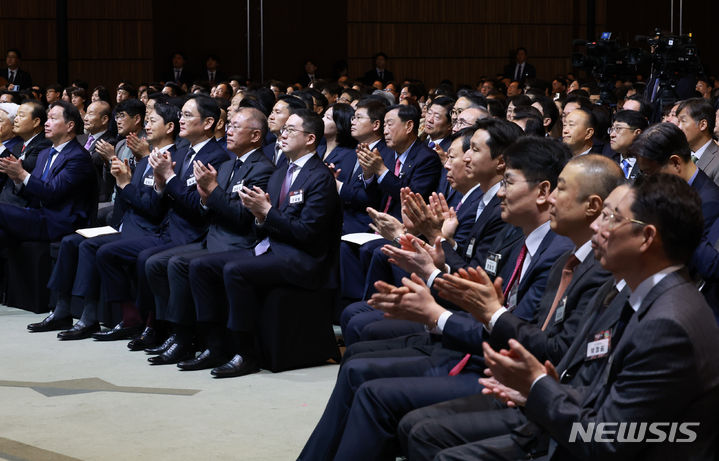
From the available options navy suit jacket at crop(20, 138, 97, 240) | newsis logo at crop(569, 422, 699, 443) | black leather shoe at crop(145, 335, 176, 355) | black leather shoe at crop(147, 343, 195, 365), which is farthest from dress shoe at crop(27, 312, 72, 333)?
newsis logo at crop(569, 422, 699, 443)

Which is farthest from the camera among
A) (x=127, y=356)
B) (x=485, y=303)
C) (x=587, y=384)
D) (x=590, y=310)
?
(x=127, y=356)

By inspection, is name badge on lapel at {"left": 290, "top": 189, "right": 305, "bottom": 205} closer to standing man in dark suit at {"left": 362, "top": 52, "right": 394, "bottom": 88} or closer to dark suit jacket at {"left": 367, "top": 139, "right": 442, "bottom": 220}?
dark suit jacket at {"left": 367, "top": 139, "right": 442, "bottom": 220}

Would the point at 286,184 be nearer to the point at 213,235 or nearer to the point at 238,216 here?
the point at 238,216

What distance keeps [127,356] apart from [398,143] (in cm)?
198

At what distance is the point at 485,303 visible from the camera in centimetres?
270

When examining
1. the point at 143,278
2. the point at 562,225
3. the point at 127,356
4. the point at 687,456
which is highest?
the point at 562,225

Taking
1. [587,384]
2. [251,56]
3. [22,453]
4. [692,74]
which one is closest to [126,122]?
[22,453]

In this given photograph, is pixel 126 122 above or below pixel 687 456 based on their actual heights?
above

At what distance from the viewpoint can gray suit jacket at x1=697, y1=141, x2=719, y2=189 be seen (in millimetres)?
4727

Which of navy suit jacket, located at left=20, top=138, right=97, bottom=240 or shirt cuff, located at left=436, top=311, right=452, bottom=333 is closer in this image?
shirt cuff, located at left=436, top=311, right=452, bottom=333

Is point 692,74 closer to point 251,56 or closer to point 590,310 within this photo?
point 590,310

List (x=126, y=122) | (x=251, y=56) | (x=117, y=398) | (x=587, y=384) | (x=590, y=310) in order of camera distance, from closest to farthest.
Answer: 1. (x=587, y=384)
2. (x=590, y=310)
3. (x=117, y=398)
4. (x=126, y=122)
5. (x=251, y=56)

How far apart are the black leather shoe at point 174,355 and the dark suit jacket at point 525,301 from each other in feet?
7.95

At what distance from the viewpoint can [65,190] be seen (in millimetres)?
6199
